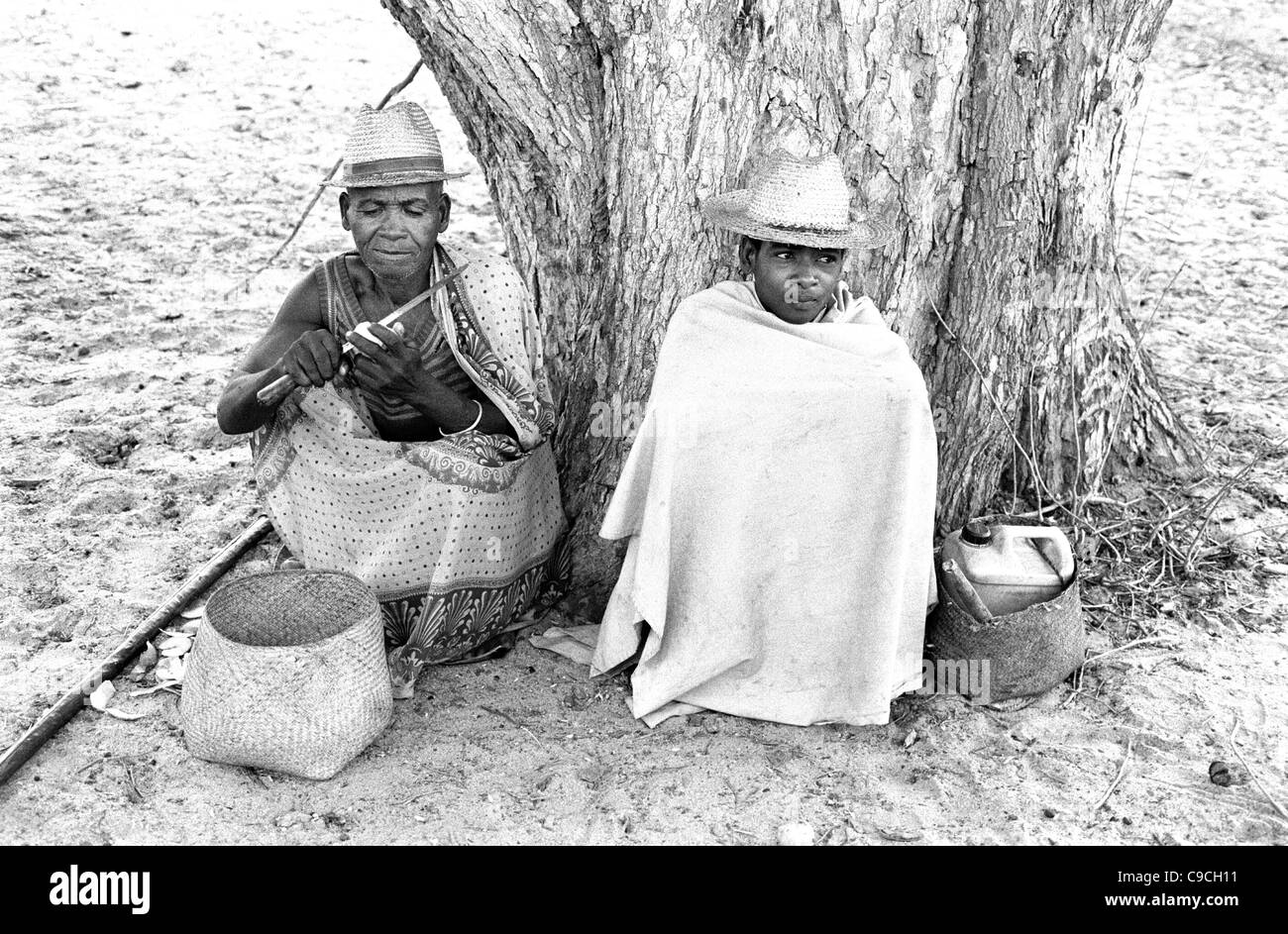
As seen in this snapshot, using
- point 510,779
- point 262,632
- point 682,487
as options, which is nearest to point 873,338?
point 682,487

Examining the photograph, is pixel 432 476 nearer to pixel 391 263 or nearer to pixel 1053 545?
Result: pixel 391 263

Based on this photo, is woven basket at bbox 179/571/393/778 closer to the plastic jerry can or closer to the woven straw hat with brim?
the woven straw hat with brim

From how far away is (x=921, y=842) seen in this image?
8.39 feet

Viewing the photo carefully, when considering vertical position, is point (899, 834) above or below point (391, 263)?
below

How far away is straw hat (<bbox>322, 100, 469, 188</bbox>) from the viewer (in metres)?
2.82

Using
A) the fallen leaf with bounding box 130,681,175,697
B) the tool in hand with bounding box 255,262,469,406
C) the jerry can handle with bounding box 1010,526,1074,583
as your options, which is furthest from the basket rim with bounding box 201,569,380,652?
the jerry can handle with bounding box 1010,526,1074,583

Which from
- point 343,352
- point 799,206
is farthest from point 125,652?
point 799,206

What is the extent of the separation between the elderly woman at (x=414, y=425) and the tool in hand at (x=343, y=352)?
0.4 inches

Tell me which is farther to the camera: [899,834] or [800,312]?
[800,312]

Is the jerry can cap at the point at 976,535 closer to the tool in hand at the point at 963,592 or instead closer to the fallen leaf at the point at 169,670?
the tool in hand at the point at 963,592

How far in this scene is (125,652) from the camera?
304 cm

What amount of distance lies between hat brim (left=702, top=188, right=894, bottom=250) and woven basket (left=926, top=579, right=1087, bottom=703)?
873 millimetres

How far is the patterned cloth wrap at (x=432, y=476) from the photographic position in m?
2.98

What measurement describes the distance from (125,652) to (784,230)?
1897mm
